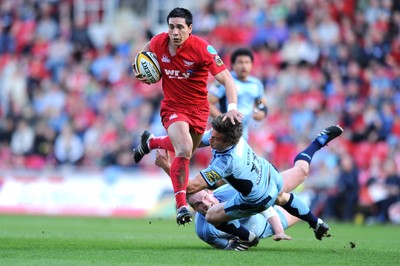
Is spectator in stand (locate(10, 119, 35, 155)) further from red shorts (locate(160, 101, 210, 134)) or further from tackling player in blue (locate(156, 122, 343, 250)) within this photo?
tackling player in blue (locate(156, 122, 343, 250))

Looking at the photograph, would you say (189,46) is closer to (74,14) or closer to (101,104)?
(101,104)

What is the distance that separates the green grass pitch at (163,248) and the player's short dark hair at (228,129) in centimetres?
122

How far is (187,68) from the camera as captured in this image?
11641 mm

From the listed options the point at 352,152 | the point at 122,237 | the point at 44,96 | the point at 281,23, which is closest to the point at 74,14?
the point at 44,96

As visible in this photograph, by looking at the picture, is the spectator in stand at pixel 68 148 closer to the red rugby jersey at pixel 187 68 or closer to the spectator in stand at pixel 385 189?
the spectator in stand at pixel 385 189

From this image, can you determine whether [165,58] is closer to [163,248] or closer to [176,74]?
[176,74]

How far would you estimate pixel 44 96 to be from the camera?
999 inches

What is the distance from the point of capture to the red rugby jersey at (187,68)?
453 inches

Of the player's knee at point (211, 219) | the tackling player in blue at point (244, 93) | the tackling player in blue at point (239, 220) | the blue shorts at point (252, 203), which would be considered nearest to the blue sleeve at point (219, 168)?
the blue shorts at point (252, 203)

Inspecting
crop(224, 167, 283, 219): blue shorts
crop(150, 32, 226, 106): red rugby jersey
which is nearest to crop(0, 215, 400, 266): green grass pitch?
crop(224, 167, 283, 219): blue shorts

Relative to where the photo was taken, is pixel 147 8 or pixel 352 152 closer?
pixel 352 152

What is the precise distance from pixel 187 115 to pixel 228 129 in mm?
1912

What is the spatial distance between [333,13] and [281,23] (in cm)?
132

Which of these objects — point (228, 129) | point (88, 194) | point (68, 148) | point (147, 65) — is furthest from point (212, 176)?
point (68, 148)
